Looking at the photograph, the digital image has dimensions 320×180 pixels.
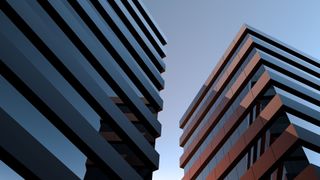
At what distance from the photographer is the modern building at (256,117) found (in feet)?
62.3

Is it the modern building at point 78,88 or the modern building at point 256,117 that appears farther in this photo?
the modern building at point 256,117

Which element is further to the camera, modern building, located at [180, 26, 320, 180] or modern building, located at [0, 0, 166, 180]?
modern building, located at [180, 26, 320, 180]

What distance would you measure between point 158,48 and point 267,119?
12.5 m

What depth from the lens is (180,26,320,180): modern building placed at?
1900cm

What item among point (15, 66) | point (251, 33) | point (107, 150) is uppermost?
point (251, 33)

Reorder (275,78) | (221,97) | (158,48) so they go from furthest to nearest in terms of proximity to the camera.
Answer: (221,97)
(158,48)
(275,78)

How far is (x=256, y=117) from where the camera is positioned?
939 inches

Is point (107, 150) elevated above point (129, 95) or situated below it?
below

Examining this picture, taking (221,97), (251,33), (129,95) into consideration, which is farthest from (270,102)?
(251,33)

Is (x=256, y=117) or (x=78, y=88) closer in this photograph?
(x=78, y=88)

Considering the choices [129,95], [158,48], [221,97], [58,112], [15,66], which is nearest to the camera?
[15,66]

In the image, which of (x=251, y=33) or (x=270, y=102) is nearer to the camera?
(x=270, y=102)

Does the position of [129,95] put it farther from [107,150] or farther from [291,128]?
[291,128]

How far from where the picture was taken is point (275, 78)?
24.2 m
